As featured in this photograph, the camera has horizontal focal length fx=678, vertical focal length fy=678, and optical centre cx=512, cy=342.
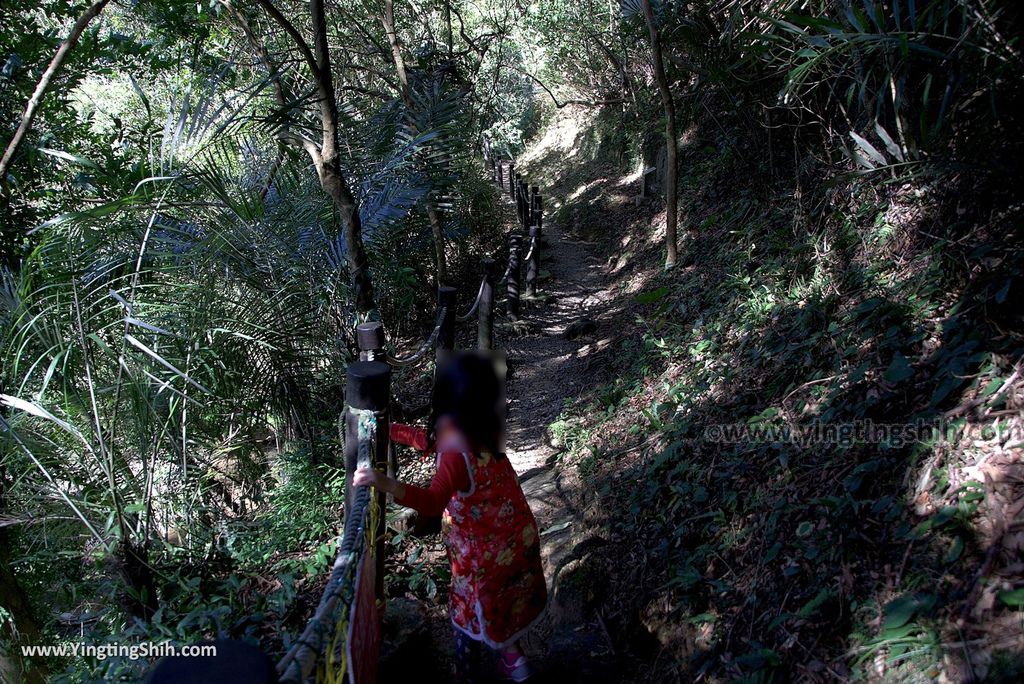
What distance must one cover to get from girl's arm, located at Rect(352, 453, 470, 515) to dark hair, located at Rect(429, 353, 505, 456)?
0.34 feet

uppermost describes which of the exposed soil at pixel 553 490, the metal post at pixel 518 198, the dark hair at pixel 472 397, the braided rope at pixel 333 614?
the metal post at pixel 518 198

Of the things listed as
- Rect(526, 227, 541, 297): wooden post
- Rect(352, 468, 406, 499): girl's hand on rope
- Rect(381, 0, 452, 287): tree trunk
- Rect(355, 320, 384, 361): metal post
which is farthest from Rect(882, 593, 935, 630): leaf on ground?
Rect(526, 227, 541, 297): wooden post

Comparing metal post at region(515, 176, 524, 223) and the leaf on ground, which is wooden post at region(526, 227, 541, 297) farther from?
the leaf on ground

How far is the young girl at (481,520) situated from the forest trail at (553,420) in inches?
12.4

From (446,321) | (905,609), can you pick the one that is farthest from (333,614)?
(446,321)

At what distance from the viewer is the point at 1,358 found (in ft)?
9.87

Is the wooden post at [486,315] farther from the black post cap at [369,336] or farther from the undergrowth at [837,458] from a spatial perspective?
the black post cap at [369,336]

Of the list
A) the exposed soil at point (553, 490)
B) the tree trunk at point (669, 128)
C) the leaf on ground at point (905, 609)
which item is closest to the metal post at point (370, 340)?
the exposed soil at point (553, 490)

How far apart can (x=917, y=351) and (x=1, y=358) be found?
13.7 ft

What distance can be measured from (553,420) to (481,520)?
3.54 meters

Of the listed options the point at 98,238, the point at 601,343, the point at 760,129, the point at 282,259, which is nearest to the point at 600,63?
the point at 760,129

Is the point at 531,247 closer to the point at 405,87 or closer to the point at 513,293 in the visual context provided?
the point at 513,293

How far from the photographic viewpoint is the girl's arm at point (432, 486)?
2055 millimetres

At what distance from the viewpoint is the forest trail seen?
10.6ft
